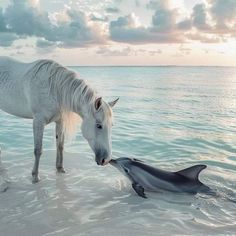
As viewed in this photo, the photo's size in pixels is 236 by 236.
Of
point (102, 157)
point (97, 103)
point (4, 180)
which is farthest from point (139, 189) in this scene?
point (4, 180)

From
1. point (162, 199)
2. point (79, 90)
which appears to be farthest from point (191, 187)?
point (79, 90)

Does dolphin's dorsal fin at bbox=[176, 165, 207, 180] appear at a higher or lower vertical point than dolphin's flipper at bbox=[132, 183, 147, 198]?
higher

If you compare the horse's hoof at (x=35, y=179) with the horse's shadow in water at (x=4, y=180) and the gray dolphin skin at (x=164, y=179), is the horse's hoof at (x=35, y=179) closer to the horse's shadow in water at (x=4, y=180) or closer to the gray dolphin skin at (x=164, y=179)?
the horse's shadow in water at (x=4, y=180)

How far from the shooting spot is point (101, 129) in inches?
203

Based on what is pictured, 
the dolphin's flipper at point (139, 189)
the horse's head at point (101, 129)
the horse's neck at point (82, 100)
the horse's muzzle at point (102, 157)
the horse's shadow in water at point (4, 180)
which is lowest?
the horse's shadow in water at point (4, 180)

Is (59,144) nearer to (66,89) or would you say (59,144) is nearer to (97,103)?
(66,89)

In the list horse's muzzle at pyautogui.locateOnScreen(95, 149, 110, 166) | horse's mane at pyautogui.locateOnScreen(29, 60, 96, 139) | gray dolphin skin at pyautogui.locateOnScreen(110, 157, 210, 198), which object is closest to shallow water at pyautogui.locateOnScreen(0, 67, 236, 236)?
gray dolphin skin at pyautogui.locateOnScreen(110, 157, 210, 198)

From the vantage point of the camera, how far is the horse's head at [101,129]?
5.09 m

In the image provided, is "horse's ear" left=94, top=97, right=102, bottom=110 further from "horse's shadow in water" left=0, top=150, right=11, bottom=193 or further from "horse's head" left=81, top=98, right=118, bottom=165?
"horse's shadow in water" left=0, top=150, right=11, bottom=193

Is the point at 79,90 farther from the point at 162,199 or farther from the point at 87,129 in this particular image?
the point at 162,199

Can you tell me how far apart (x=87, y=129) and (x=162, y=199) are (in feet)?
4.88

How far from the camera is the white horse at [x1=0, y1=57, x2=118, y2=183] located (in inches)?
203

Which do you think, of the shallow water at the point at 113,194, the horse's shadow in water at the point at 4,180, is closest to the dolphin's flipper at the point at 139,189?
the shallow water at the point at 113,194

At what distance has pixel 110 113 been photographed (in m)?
5.15
